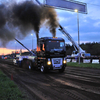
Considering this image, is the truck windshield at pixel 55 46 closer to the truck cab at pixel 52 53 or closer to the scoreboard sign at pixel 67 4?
the truck cab at pixel 52 53

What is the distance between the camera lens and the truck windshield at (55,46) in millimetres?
10492

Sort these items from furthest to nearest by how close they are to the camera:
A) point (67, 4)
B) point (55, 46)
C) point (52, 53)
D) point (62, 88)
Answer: point (67, 4)
point (55, 46)
point (52, 53)
point (62, 88)

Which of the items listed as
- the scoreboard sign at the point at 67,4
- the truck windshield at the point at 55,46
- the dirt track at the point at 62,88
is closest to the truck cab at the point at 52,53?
the truck windshield at the point at 55,46

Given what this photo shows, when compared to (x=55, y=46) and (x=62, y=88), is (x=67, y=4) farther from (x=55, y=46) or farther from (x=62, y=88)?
(x=62, y=88)

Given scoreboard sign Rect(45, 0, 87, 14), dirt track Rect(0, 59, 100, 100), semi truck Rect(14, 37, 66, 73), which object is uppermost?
scoreboard sign Rect(45, 0, 87, 14)

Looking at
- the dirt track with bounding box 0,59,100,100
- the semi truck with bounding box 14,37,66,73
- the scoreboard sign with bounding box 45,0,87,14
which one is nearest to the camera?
the dirt track with bounding box 0,59,100,100

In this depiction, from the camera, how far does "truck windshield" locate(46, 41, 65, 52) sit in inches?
413

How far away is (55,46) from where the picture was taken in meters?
10.7

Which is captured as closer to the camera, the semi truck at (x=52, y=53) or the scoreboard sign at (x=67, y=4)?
the semi truck at (x=52, y=53)

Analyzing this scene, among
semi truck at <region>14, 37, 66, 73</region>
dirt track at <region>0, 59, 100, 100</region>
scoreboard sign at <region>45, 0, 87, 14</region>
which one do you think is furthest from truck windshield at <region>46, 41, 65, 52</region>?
scoreboard sign at <region>45, 0, 87, 14</region>

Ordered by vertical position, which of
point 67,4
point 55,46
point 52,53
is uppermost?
point 67,4

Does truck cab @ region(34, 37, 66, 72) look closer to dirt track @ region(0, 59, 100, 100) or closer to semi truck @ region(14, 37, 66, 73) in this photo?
semi truck @ region(14, 37, 66, 73)

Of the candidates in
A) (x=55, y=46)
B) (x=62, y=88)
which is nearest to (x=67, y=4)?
(x=55, y=46)

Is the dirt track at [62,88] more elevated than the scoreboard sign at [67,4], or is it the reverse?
the scoreboard sign at [67,4]
